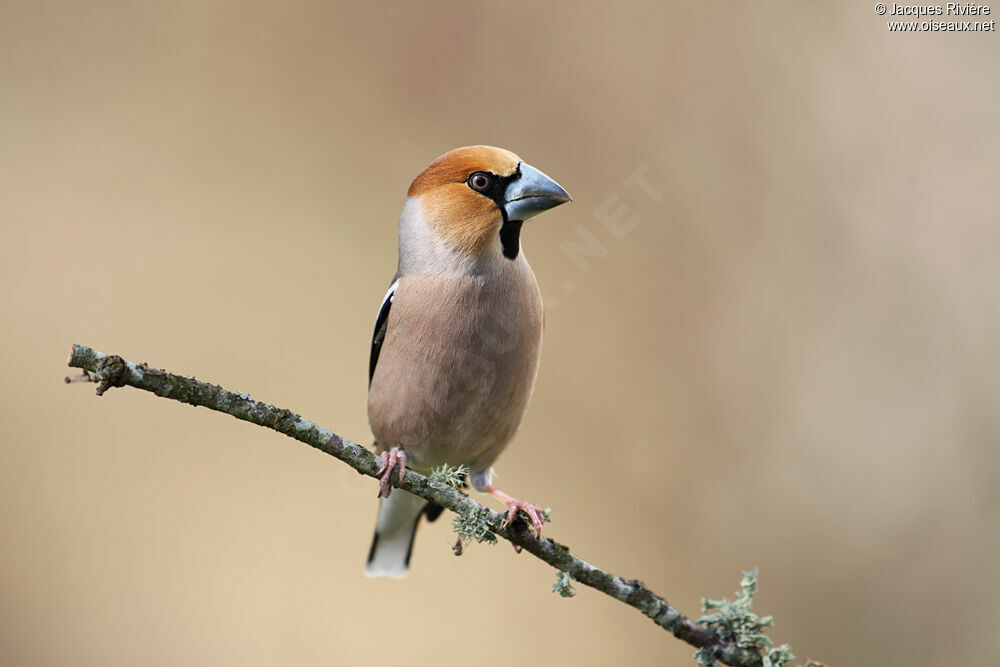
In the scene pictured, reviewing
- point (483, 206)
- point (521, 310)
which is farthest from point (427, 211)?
point (521, 310)

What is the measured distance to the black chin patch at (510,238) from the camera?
300cm

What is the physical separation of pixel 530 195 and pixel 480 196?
213 millimetres

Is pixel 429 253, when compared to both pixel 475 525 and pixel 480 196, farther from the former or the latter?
pixel 475 525

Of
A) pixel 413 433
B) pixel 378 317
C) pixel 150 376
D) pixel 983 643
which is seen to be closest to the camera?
pixel 150 376

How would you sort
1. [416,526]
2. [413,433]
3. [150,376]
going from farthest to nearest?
[416,526] < [413,433] < [150,376]

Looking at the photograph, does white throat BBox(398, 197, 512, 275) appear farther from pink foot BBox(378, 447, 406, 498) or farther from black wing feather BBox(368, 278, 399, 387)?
pink foot BBox(378, 447, 406, 498)

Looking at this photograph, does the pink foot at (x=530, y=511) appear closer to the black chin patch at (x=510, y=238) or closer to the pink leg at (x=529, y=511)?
the pink leg at (x=529, y=511)

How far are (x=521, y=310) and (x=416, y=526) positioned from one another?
5.63ft

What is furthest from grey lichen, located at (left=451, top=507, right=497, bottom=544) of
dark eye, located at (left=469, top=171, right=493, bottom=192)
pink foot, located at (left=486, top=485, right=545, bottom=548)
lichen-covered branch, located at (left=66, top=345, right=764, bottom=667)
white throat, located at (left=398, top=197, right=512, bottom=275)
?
dark eye, located at (left=469, top=171, right=493, bottom=192)

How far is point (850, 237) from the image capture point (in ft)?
18.2

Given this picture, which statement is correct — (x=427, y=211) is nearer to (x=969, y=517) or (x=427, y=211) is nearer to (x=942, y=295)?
(x=942, y=295)

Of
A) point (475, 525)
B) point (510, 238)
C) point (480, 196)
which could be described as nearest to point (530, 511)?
point (475, 525)

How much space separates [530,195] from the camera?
276 cm

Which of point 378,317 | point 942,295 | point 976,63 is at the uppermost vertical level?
point 976,63
